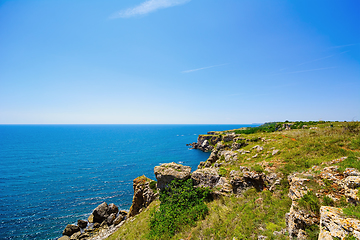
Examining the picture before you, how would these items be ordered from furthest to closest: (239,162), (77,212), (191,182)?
(77,212)
(239,162)
(191,182)

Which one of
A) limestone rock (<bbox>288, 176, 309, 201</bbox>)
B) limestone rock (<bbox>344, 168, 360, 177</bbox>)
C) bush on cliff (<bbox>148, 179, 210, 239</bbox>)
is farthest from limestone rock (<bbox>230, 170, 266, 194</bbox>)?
limestone rock (<bbox>344, 168, 360, 177</bbox>)

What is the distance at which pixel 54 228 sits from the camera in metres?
27.1

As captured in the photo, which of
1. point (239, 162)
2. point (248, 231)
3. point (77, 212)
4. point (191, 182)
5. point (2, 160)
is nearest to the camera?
point (248, 231)

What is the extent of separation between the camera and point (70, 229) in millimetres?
25938

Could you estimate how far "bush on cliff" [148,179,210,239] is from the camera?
49.2 ft

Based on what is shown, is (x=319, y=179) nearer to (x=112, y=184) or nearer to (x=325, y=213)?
(x=325, y=213)

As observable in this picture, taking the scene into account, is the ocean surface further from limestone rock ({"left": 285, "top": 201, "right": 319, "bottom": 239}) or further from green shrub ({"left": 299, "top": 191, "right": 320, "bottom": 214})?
green shrub ({"left": 299, "top": 191, "right": 320, "bottom": 214})

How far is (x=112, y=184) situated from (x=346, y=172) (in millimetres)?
51677

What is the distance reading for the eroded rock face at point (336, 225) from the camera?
5.79 metres

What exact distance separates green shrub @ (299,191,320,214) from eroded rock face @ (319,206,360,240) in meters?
1.68

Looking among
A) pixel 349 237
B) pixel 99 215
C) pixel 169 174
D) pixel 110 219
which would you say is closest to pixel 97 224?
pixel 99 215

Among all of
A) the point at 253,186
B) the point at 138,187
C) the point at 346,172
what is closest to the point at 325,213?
the point at 346,172

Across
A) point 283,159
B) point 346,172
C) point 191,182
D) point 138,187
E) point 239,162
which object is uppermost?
point 346,172

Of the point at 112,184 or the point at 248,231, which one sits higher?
the point at 248,231
